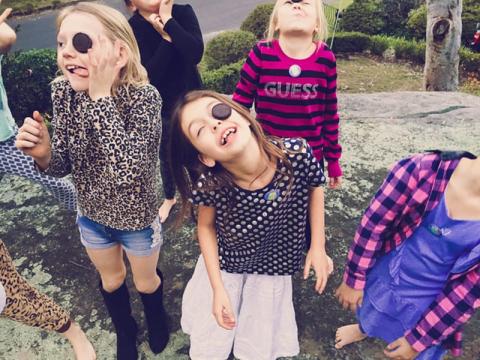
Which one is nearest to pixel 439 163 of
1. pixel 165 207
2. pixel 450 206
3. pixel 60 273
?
pixel 450 206

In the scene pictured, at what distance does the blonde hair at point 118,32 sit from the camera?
1835 mm

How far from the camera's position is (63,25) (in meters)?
1.81

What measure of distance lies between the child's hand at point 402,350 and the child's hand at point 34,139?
1.77 m

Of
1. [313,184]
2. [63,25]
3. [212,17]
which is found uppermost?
[63,25]

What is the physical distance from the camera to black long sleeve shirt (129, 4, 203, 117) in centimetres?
267

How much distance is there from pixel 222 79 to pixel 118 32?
23.4ft

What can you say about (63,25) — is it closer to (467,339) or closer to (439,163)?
(439,163)

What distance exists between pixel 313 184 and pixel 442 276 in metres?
0.68

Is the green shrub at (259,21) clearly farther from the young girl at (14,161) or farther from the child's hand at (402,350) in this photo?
the child's hand at (402,350)

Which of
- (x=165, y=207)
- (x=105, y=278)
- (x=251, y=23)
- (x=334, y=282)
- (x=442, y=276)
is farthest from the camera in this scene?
(x=251, y=23)

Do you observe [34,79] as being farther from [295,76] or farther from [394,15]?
[394,15]

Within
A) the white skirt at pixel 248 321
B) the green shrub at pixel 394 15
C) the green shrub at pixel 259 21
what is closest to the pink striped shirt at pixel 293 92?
the white skirt at pixel 248 321

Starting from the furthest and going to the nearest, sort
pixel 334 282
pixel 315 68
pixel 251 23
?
pixel 251 23, pixel 334 282, pixel 315 68

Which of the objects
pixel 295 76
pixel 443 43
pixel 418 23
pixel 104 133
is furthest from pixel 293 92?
pixel 418 23
